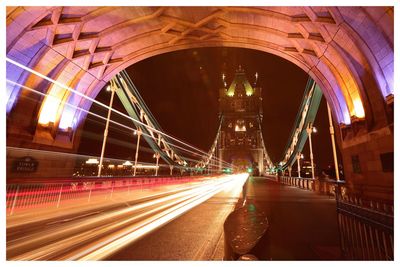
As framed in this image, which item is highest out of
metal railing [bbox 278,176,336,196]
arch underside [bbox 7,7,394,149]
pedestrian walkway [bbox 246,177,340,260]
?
arch underside [bbox 7,7,394,149]

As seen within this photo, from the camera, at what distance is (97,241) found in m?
4.20

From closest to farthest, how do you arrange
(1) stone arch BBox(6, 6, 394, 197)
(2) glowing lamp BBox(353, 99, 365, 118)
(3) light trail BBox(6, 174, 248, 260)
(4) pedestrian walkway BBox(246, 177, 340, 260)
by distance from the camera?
(3) light trail BBox(6, 174, 248, 260), (4) pedestrian walkway BBox(246, 177, 340, 260), (1) stone arch BBox(6, 6, 394, 197), (2) glowing lamp BBox(353, 99, 365, 118)

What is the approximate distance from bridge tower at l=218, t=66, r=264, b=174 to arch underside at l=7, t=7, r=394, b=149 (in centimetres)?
6807

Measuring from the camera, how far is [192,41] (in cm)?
1271

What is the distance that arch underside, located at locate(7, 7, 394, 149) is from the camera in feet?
25.3

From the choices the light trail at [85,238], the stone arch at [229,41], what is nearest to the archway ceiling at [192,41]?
the stone arch at [229,41]

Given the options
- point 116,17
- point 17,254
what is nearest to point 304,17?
point 116,17

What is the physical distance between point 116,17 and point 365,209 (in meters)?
11.2

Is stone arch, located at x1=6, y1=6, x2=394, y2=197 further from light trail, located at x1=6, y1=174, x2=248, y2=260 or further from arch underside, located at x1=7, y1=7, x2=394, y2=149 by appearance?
light trail, located at x1=6, y1=174, x2=248, y2=260

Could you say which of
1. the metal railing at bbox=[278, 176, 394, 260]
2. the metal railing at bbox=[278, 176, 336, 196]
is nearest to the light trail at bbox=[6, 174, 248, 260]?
the metal railing at bbox=[278, 176, 394, 260]

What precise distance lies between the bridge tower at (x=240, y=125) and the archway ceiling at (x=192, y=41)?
68.1 metres

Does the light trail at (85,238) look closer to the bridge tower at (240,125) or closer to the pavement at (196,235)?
the pavement at (196,235)

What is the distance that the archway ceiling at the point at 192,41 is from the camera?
7.69 m

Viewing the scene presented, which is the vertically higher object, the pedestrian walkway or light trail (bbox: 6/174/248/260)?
the pedestrian walkway
